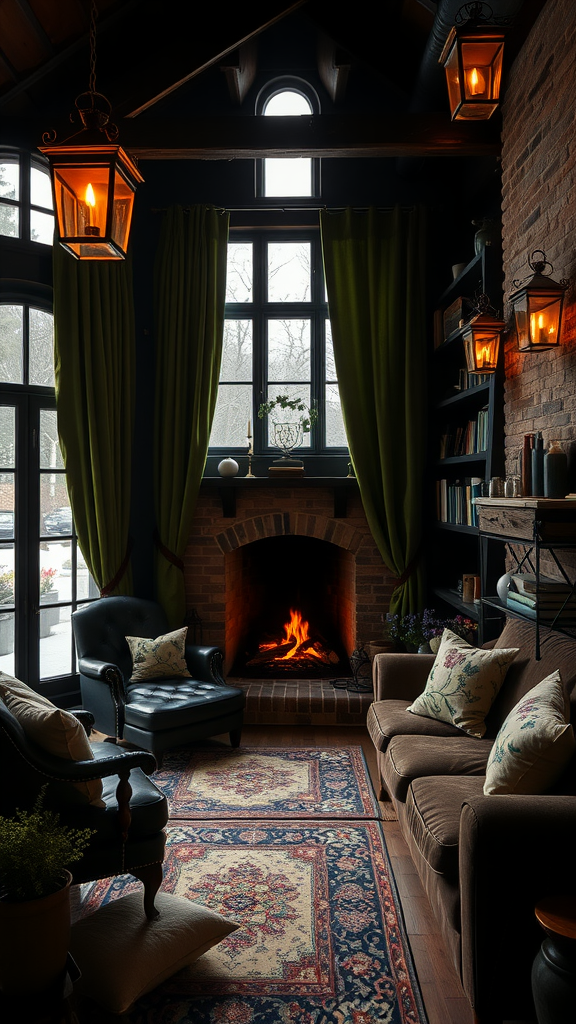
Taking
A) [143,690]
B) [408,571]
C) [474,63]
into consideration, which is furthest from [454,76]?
[143,690]

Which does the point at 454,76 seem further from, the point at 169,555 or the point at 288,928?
the point at 169,555

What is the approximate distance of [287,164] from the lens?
18.5 feet

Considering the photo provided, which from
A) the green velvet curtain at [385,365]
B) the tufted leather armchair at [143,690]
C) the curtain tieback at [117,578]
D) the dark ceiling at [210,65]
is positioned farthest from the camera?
the green velvet curtain at [385,365]

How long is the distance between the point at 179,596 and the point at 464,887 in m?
3.59

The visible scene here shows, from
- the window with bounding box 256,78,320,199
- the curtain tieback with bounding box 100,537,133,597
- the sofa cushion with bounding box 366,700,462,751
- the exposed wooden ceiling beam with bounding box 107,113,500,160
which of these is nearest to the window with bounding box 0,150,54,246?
the exposed wooden ceiling beam with bounding box 107,113,500,160

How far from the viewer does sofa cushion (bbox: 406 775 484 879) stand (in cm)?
235

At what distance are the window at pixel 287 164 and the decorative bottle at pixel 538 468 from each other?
3.24 m

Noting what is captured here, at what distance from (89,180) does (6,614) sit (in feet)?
10.2

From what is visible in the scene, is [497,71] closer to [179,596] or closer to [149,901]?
[149,901]

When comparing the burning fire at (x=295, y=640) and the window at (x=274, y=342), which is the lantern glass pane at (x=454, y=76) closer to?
the window at (x=274, y=342)

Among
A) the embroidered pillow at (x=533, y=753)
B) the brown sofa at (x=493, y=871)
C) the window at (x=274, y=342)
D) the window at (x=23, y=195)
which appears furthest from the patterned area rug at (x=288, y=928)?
the window at (x=23, y=195)

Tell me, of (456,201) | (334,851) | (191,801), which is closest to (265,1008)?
(334,851)

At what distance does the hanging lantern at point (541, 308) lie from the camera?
10.5ft

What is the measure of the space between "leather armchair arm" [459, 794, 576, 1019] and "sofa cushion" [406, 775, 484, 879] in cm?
26
